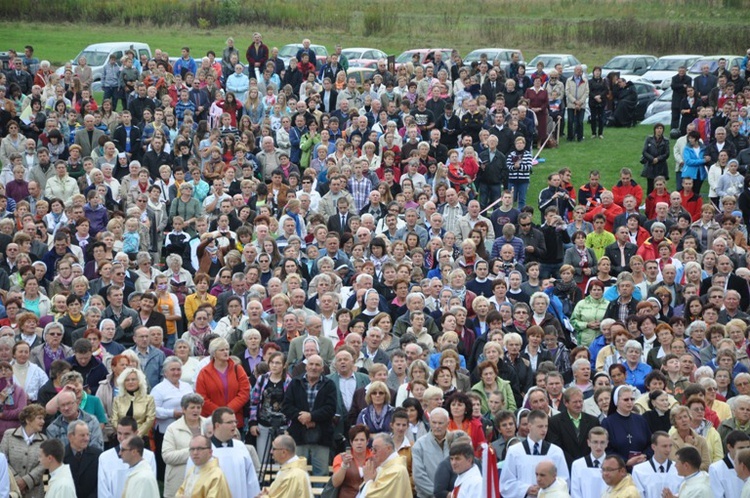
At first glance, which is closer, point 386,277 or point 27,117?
point 386,277

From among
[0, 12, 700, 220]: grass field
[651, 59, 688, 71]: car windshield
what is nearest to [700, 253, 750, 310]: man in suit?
[651, 59, 688, 71]: car windshield

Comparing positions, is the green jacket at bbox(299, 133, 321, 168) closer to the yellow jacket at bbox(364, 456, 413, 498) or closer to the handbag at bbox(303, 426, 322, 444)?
the handbag at bbox(303, 426, 322, 444)

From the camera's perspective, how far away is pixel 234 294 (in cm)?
1645

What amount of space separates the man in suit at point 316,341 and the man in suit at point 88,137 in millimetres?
10015

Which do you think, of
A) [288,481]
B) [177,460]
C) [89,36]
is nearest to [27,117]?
[177,460]

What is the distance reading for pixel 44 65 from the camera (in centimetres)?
2684

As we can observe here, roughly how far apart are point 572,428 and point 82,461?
5088mm

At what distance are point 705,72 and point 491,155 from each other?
8.17m

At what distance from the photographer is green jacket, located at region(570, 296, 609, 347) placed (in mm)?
16391

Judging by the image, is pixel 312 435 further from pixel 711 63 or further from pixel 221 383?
pixel 711 63

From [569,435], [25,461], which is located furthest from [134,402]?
[569,435]

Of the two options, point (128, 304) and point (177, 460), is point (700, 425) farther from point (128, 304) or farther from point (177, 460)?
point (128, 304)

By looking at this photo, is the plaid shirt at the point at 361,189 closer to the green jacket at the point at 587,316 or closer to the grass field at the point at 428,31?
the green jacket at the point at 587,316

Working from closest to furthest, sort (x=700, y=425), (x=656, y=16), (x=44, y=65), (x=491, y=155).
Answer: (x=700, y=425), (x=491, y=155), (x=44, y=65), (x=656, y=16)
